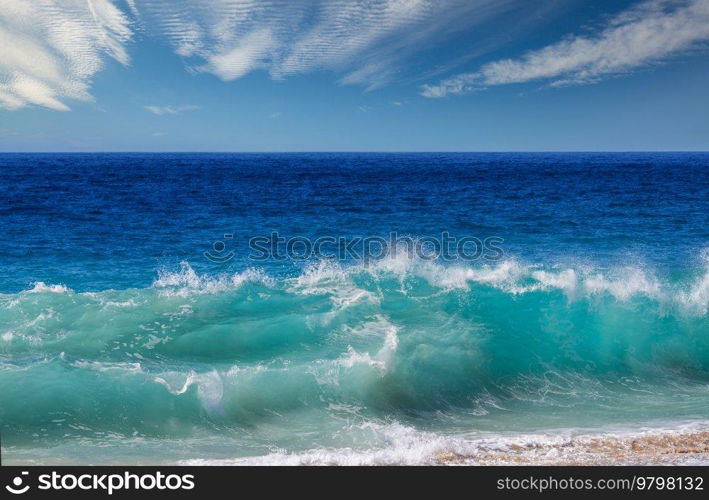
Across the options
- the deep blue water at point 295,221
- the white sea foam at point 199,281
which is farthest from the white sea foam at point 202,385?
the deep blue water at point 295,221

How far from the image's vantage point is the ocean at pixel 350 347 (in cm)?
822

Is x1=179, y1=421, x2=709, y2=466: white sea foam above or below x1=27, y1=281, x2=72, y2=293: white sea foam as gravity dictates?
below

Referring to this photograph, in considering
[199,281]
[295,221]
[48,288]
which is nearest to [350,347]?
[199,281]

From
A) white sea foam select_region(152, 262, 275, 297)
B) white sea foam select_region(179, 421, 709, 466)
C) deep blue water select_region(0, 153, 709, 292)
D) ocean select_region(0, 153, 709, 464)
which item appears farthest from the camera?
deep blue water select_region(0, 153, 709, 292)

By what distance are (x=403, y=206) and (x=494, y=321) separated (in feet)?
Answer: 71.1

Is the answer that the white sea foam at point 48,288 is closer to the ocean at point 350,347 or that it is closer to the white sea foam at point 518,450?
the ocean at point 350,347

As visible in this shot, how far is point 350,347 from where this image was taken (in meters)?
11.8

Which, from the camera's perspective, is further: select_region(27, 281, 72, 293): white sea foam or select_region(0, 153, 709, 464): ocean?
select_region(27, 281, 72, 293): white sea foam

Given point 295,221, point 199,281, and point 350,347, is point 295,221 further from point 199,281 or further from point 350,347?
point 350,347

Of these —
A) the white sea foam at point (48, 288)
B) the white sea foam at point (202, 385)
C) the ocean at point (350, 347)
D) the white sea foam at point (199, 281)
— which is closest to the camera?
the ocean at point (350, 347)

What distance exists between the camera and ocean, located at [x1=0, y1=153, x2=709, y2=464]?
8.22 meters

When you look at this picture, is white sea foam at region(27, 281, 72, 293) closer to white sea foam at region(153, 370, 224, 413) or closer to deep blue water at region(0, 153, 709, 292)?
deep blue water at region(0, 153, 709, 292)

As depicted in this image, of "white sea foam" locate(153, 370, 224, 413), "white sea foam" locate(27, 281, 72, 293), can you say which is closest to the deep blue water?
"white sea foam" locate(27, 281, 72, 293)

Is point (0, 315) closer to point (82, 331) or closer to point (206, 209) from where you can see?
point (82, 331)
